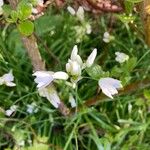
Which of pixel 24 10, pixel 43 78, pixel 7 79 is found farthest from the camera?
pixel 7 79

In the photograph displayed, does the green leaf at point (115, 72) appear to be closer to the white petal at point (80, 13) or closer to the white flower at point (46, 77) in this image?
the white flower at point (46, 77)

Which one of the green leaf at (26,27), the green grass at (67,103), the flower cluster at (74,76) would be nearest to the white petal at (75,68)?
the flower cluster at (74,76)

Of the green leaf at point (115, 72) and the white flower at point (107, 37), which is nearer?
the green leaf at point (115, 72)

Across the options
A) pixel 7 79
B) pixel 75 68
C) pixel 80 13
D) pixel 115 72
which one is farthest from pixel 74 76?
pixel 80 13

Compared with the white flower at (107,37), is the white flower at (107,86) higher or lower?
higher

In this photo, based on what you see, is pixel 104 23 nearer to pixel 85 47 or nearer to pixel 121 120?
pixel 85 47

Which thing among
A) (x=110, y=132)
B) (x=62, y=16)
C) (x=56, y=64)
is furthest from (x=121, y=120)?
(x=62, y=16)

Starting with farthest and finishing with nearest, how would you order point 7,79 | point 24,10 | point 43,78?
point 7,79
point 43,78
point 24,10

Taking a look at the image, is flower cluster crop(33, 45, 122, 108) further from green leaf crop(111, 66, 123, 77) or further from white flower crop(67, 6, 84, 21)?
white flower crop(67, 6, 84, 21)

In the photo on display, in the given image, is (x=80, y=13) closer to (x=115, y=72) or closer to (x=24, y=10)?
(x=115, y=72)
